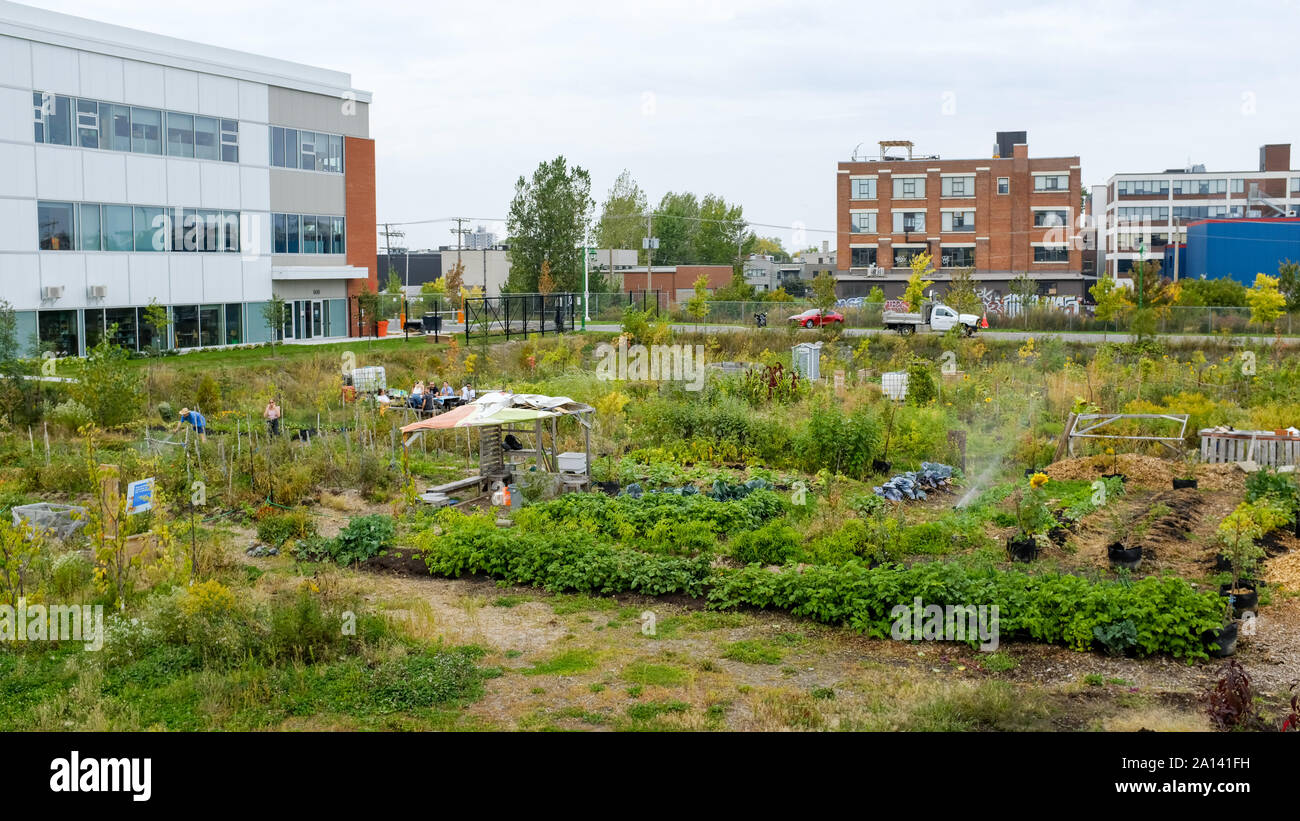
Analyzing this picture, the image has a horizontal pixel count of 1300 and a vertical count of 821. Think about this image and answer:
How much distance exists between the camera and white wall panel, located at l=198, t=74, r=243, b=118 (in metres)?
41.2

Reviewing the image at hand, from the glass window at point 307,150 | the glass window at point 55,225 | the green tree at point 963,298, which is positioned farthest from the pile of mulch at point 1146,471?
the glass window at point 307,150

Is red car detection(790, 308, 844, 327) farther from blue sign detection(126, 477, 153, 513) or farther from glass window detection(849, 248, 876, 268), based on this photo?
blue sign detection(126, 477, 153, 513)

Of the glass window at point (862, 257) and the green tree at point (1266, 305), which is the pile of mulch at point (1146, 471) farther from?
the glass window at point (862, 257)

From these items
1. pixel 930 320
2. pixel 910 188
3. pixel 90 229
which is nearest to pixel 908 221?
pixel 910 188

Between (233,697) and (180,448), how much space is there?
1215cm

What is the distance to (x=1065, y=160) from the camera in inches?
2940

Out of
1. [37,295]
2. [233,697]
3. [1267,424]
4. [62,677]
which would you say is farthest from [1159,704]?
[37,295]

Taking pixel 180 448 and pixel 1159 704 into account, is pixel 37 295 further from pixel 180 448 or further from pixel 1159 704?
pixel 1159 704

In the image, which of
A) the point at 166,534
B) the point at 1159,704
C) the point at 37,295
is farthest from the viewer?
the point at 37,295

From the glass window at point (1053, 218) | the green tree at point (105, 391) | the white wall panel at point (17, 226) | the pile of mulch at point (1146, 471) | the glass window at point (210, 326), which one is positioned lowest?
the pile of mulch at point (1146, 471)

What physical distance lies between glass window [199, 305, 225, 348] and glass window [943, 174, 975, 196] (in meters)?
50.9

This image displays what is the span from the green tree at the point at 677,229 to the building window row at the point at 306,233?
54.7m

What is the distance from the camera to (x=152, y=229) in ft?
130

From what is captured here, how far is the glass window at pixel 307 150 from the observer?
46.0 metres
